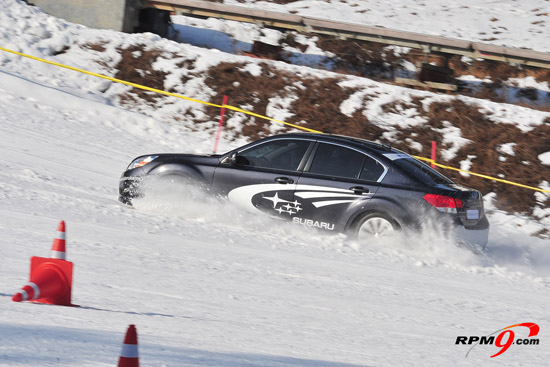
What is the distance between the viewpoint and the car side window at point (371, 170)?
912 centimetres

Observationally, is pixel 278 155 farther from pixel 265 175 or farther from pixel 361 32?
pixel 361 32

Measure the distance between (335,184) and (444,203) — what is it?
1.34m

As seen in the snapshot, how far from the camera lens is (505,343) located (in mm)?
6086

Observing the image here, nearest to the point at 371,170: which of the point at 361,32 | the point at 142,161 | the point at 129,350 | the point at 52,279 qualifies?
the point at 142,161

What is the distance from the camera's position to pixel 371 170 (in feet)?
30.1

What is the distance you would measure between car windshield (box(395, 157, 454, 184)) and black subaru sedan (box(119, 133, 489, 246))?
0.05 ft

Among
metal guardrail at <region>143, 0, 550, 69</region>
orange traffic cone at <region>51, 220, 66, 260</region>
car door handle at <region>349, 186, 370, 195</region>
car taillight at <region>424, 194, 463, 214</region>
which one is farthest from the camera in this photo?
metal guardrail at <region>143, 0, 550, 69</region>

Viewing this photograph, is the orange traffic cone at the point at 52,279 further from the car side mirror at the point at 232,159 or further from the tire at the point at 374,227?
the tire at the point at 374,227

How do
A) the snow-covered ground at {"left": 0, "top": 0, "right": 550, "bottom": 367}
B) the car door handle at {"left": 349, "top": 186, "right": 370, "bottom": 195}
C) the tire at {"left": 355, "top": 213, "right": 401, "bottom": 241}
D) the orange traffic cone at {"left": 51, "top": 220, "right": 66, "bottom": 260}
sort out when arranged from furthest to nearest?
the car door handle at {"left": 349, "top": 186, "right": 370, "bottom": 195} → the tire at {"left": 355, "top": 213, "right": 401, "bottom": 241} → the orange traffic cone at {"left": 51, "top": 220, "right": 66, "bottom": 260} → the snow-covered ground at {"left": 0, "top": 0, "right": 550, "bottom": 367}

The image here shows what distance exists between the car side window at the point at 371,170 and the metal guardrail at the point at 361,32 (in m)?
13.1

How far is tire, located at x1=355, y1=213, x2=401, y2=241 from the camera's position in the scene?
8.94 meters

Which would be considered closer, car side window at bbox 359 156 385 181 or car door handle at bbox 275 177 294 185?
car side window at bbox 359 156 385 181

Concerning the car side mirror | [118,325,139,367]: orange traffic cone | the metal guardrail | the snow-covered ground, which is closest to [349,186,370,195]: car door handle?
the snow-covered ground

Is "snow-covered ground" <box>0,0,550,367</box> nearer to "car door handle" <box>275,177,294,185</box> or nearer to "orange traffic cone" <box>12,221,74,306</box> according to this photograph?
"orange traffic cone" <box>12,221,74,306</box>
